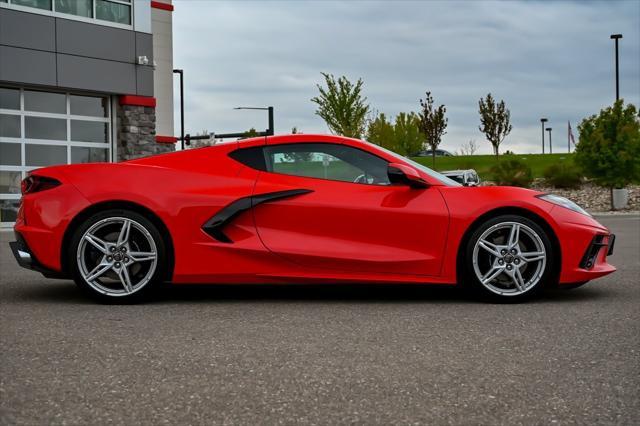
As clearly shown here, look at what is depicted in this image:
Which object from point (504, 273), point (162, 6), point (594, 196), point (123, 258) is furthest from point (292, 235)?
point (594, 196)

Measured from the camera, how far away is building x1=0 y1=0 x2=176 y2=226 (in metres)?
19.2

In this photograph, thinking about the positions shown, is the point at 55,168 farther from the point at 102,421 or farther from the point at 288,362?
the point at 102,421

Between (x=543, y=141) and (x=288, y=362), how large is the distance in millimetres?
81277

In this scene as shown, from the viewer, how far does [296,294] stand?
6.42 m

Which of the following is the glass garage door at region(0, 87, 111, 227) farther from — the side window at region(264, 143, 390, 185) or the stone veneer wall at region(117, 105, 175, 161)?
the side window at region(264, 143, 390, 185)

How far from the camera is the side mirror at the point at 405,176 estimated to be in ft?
18.8

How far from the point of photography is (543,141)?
8138 centimetres

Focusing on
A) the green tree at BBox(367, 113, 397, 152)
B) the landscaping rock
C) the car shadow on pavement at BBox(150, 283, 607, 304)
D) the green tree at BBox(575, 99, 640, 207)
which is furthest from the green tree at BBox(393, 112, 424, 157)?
the car shadow on pavement at BBox(150, 283, 607, 304)

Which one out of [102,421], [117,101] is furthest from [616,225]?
[102,421]

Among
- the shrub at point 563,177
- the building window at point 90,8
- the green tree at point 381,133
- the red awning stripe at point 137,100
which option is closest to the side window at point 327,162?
the building window at point 90,8

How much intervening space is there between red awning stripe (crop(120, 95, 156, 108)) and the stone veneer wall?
0.10 m

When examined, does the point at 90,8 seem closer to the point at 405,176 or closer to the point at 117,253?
the point at 117,253

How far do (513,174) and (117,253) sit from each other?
86.1 feet

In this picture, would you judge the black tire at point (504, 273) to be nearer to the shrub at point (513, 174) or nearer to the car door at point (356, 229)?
the car door at point (356, 229)
